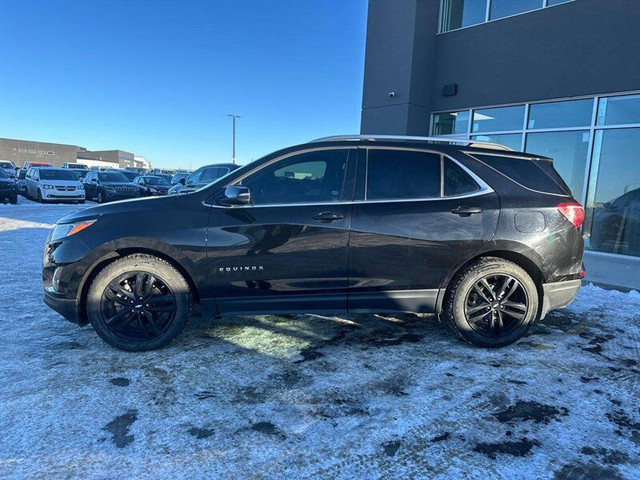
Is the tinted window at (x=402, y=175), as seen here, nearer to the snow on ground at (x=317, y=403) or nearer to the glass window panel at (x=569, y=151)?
the snow on ground at (x=317, y=403)

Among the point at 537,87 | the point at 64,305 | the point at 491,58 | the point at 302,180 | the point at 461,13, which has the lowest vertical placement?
the point at 64,305

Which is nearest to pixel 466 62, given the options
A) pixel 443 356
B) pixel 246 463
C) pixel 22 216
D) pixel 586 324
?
pixel 586 324

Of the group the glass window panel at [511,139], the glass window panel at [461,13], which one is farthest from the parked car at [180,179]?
the glass window panel at [511,139]

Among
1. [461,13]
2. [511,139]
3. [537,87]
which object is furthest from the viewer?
[461,13]

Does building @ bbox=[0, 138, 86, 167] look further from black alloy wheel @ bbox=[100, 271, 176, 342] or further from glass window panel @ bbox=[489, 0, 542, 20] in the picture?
A: black alloy wheel @ bbox=[100, 271, 176, 342]

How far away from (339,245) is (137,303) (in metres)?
1.77

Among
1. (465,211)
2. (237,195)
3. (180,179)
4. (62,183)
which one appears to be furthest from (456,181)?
(62,183)

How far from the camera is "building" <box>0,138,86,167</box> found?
83200 mm

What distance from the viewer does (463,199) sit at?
3604 millimetres

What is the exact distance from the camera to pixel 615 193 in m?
8.14

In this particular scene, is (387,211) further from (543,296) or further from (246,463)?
(246,463)

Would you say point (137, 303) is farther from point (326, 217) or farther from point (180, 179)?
point (180, 179)

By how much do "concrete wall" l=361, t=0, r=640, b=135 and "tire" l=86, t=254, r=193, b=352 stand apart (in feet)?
27.3

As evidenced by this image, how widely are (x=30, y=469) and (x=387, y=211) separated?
291 centimetres
